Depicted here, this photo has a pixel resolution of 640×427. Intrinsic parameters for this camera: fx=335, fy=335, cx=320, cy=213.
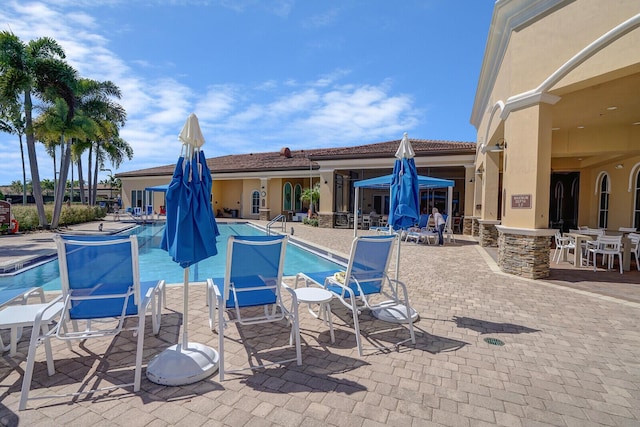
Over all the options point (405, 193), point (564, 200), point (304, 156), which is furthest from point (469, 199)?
point (304, 156)

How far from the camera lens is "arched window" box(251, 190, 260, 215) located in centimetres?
2722

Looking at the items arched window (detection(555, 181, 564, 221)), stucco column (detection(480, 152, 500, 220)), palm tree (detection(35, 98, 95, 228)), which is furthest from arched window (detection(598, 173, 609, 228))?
palm tree (detection(35, 98, 95, 228))

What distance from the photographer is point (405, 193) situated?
4824 mm

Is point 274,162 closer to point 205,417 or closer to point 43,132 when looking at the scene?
point 43,132

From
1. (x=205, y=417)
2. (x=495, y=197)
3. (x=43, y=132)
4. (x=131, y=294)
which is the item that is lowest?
(x=205, y=417)

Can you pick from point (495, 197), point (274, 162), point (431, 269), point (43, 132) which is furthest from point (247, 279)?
point (274, 162)

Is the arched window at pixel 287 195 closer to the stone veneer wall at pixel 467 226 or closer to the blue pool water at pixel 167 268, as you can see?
the blue pool water at pixel 167 268

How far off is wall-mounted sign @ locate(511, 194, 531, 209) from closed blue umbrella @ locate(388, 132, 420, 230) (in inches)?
165

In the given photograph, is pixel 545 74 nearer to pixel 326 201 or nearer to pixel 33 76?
pixel 326 201

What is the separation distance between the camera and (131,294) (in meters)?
3.19

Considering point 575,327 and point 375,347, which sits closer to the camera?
point 375,347

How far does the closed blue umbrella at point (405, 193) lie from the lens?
15.7 feet

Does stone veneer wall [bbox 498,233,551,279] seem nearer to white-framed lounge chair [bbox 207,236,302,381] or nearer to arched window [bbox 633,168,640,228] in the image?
white-framed lounge chair [bbox 207,236,302,381]

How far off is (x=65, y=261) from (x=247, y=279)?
5.41 ft
